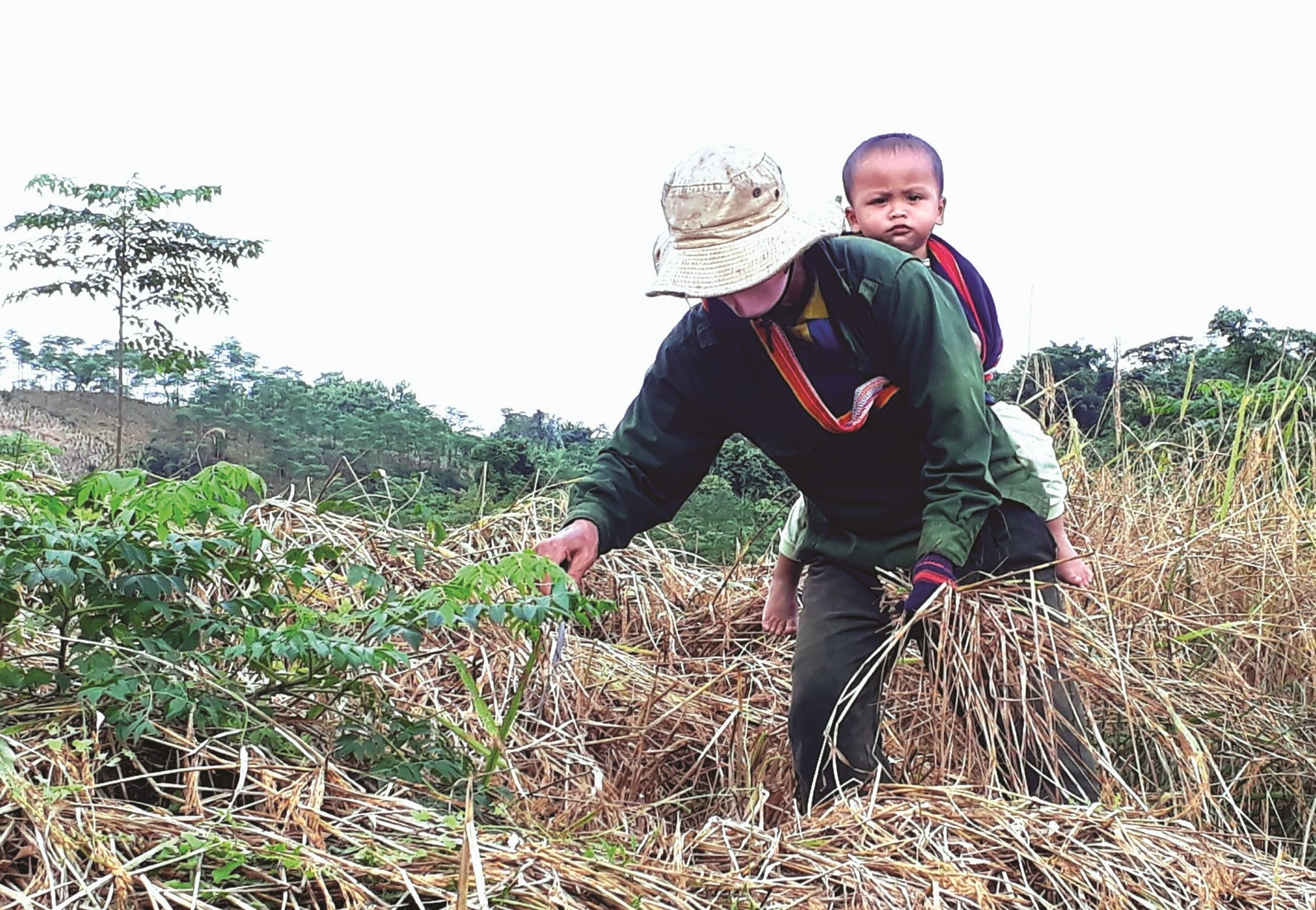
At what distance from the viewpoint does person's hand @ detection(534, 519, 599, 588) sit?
297cm

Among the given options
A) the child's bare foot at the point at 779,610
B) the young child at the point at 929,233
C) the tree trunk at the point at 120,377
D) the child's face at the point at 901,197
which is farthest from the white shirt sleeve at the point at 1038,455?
the tree trunk at the point at 120,377

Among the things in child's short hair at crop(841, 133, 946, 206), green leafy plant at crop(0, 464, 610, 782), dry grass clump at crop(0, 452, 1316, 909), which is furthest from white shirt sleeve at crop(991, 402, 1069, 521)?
green leafy plant at crop(0, 464, 610, 782)

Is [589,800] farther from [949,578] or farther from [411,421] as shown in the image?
[411,421]

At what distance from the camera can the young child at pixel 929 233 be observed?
311 centimetres

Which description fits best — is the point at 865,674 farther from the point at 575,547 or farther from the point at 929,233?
the point at 929,233

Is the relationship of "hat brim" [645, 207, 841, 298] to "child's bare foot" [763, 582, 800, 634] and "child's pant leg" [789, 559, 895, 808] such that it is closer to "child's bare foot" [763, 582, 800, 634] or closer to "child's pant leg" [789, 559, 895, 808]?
"child's pant leg" [789, 559, 895, 808]

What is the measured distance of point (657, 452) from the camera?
3223mm

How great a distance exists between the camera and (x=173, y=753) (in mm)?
2324

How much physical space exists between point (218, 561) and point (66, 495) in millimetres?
461

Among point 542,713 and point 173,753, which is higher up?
point 173,753

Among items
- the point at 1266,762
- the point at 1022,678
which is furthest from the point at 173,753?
the point at 1266,762

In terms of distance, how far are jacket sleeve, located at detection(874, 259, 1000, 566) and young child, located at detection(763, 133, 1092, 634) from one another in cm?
32

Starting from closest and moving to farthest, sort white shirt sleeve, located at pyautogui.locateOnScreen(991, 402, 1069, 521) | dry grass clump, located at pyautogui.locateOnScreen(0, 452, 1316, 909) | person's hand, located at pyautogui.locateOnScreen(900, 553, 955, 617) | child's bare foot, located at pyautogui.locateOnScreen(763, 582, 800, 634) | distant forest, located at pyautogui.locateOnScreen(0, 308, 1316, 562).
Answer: dry grass clump, located at pyautogui.locateOnScreen(0, 452, 1316, 909), person's hand, located at pyautogui.locateOnScreen(900, 553, 955, 617), white shirt sleeve, located at pyautogui.locateOnScreen(991, 402, 1069, 521), child's bare foot, located at pyautogui.locateOnScreen(763, 582, 800, 634), distant forest, located at pyautogui.locateOnScreen(0, 308, 1316, 562)

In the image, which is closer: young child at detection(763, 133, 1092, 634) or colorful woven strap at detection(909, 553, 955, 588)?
colorful woven strap at detection(909, 553, 955, 588)
